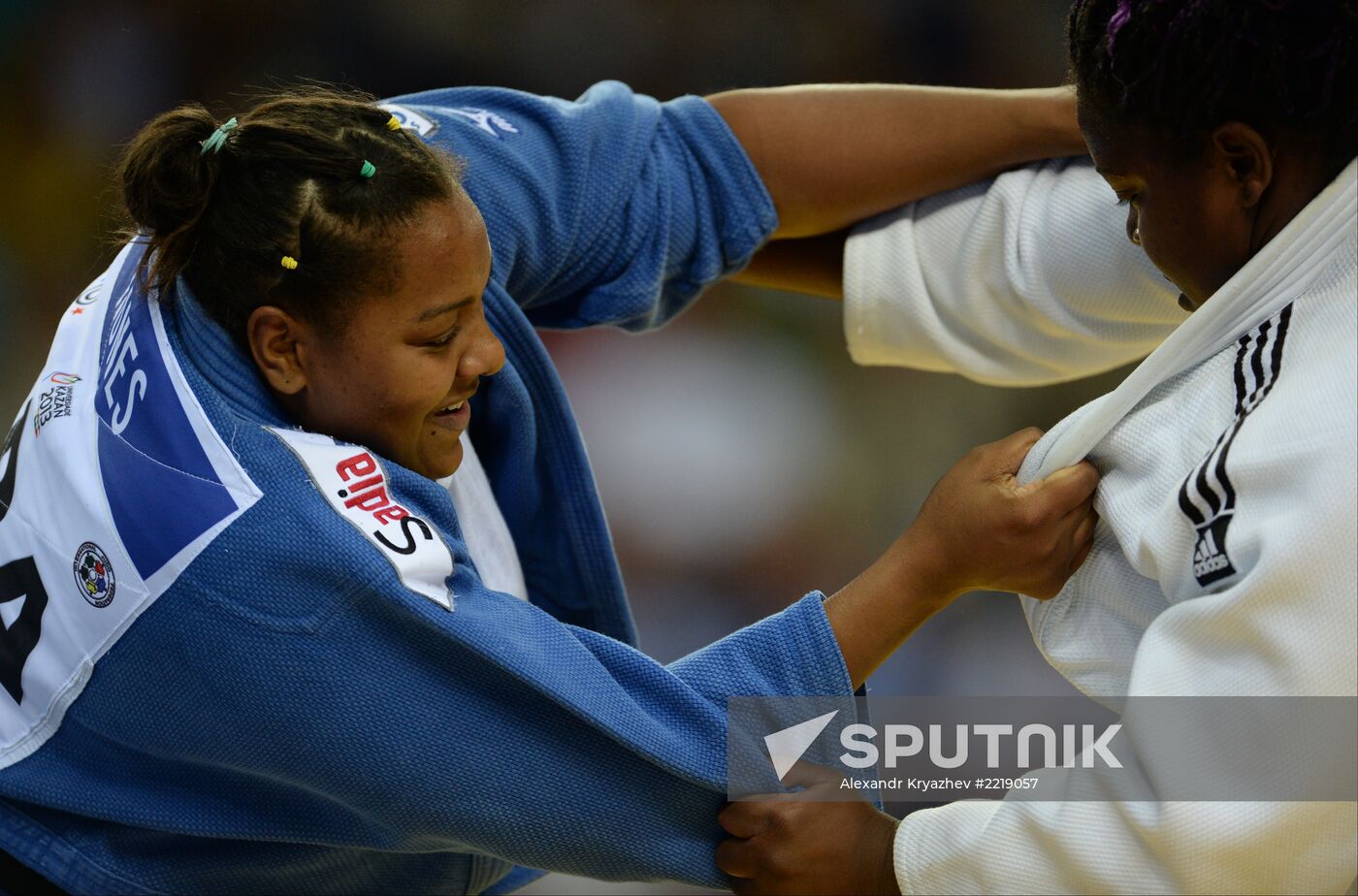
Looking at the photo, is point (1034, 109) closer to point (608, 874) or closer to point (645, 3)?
point (608, 874)

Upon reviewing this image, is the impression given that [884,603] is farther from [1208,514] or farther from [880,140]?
[880,140]

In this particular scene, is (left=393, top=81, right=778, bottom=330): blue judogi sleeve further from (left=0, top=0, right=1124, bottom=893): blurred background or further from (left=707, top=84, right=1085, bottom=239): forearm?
(left=0, top=0, right=1124, bottom=893): blurred background

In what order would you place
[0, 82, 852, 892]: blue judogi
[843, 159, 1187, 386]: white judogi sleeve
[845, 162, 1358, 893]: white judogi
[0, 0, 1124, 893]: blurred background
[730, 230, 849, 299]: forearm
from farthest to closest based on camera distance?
[0, 0, 1124, 893]: blurred background
[730, 230, 849, 299]: forearm
[843, 159, 1187, 386]: white judogi sleeve
[0, 82, 852, 892]: blue judogi
[845, 162, 1358, 893]: white judogi

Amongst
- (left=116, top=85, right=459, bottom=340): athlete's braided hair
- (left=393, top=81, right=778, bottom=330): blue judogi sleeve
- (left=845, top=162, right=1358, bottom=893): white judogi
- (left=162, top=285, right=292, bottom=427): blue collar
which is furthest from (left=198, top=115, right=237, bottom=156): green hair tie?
(left=845, top=162, right=1358, bottom=893): white judogi

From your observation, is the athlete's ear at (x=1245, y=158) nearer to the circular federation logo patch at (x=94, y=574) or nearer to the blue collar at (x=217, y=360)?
the blue collar at (x=217, y=360)

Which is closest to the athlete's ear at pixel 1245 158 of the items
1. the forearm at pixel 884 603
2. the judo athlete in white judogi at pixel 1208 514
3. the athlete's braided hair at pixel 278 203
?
the judo athlete in white judogi at pixel 1208 514

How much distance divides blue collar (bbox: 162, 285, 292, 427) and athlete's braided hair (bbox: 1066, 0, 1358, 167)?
2.06 feet

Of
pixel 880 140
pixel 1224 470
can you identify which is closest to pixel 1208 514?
pixel 1224 470

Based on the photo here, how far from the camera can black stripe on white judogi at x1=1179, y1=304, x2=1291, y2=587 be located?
786 mm

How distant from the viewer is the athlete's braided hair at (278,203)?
3.27 feet

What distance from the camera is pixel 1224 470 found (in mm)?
789

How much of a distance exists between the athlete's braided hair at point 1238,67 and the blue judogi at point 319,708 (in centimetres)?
42

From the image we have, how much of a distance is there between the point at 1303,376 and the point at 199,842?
0.86m

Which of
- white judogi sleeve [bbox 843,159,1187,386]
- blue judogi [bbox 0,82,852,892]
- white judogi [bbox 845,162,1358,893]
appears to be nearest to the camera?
white judogi [bbox 845,162,1358,893]
